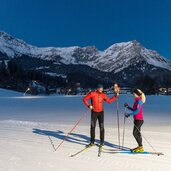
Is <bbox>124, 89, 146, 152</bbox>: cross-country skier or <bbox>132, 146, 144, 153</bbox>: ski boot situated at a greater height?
<bbox>124, 89, 146, 152</bbox>: cross-country skier

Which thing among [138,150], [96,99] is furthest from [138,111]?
→ [96,99]

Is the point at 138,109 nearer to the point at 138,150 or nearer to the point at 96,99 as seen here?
the point at 138,150

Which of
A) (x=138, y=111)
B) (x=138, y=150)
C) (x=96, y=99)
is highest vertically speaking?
(x=96, y=99)

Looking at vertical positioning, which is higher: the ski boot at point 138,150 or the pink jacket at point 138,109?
the pink jacket at point 138,109

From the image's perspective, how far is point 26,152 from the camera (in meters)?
10.4

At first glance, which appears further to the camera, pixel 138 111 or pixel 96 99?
pixel 96 99

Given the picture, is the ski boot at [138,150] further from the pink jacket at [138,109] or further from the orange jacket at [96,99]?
the orange jacket at [96,99]

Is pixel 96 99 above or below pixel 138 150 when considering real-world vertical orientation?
above

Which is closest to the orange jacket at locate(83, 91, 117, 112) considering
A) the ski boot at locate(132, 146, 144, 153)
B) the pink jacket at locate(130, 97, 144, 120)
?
the pink jacket at locate(130, 97, 144, 120)

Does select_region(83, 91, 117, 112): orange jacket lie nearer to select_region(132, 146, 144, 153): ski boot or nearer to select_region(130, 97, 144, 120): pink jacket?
select_region(130, 97, 144, 120): pink jacket

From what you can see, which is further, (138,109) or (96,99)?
(96,99)

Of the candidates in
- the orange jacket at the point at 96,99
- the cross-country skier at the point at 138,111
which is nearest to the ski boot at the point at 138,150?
the cross-country skier at the point at 138,111

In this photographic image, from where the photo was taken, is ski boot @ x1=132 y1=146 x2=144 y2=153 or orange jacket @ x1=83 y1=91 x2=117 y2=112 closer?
ski boot @ x1=132 y1=146 x2=144 y2=153

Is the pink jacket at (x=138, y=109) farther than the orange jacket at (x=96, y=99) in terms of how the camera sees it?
No
